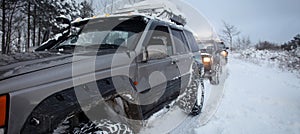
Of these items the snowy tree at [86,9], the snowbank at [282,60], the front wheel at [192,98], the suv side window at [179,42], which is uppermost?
the snowy tree at [86,9]

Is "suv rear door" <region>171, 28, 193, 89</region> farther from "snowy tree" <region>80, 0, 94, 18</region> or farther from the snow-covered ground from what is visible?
"snowy tree" <region>80, 0, 94, 18</region>

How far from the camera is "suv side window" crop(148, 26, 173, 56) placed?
2856 mm

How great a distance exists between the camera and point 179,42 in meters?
3.76

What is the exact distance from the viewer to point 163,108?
3080mm

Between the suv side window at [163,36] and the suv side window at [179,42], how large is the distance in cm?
23

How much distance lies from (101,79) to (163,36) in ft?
5.45

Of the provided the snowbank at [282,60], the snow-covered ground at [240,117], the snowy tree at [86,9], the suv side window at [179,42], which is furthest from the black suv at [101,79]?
the snowy tree at [86,9]

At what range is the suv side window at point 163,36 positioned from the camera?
2.86 meters

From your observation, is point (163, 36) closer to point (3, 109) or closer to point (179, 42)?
point (179, 42)

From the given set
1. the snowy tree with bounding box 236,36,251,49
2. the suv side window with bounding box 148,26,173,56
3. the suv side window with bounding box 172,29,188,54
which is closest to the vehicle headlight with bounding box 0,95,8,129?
the suv side window with bounding box 148,26,173,56

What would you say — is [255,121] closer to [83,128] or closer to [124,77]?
[124,77]

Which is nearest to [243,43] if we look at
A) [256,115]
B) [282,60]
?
[282,60]

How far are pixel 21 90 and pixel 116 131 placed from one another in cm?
83

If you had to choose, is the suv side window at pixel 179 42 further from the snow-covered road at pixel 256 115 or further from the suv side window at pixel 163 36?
the snow-covered road at pixel 256 115
